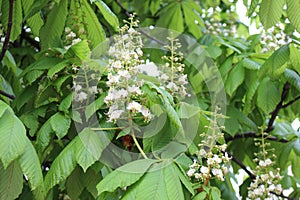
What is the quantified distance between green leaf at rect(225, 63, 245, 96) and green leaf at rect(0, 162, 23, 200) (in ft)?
2.83

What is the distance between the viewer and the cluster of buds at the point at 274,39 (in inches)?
73.0

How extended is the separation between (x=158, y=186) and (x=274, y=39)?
1.09 meters

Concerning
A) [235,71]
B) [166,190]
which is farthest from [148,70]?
[235,71]

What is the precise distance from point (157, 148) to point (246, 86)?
0.80m

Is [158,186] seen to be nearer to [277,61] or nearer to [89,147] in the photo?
[89,147]

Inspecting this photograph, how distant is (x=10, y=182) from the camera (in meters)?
1.07

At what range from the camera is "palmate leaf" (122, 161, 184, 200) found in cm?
93

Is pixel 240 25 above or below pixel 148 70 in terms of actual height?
below

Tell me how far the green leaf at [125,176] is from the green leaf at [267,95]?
0.81 meters

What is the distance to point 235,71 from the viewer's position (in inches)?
69.3

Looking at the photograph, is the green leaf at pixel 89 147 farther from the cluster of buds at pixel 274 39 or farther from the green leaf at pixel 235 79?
the cluster of buds at pixel 274 39

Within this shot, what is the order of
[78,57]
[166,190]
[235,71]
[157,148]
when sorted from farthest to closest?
1. [235,71]
2. [78,57]
3. [157,148]
4. [166,190]

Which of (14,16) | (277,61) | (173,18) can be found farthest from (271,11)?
(173,18)

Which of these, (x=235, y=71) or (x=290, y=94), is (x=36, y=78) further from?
(x=290, y=94)
